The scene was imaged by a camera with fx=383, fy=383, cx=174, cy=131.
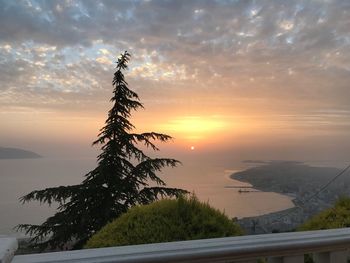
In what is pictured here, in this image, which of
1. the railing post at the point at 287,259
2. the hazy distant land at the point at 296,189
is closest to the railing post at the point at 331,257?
the railing post at the point at 287,259

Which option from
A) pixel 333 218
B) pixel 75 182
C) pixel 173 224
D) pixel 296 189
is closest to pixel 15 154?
pixel 296 189

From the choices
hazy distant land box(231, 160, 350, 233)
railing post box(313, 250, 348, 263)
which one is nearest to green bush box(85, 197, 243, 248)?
railing post box(313, 250, 348, 263)

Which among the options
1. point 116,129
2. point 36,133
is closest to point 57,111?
point 36,133

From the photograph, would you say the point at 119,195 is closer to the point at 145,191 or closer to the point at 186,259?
the point at 145,191

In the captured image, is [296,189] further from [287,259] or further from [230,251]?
[230,251]

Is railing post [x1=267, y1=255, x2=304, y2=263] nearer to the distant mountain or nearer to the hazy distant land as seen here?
the hazy distant land
